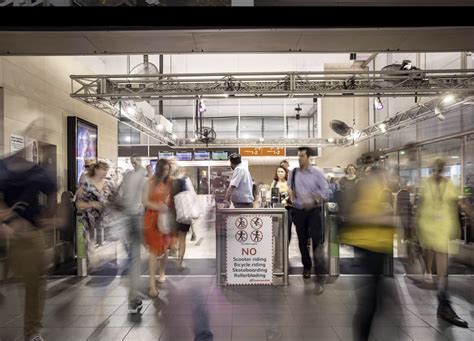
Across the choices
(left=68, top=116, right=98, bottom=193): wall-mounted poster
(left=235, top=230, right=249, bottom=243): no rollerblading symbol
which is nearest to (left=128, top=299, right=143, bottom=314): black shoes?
(left=235, top=230, right=249, bottom=243): no rollerblading symbol

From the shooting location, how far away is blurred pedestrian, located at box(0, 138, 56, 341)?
274 cm

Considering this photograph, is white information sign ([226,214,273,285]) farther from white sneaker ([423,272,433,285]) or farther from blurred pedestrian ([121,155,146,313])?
white sneaker ([423,272,433,285])

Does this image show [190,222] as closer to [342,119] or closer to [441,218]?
[441,218]

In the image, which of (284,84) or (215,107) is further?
(215,107)

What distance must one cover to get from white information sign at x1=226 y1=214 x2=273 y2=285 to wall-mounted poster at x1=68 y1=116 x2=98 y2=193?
3.56 metres

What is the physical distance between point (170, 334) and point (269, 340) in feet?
2.92

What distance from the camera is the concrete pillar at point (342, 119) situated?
16312mm

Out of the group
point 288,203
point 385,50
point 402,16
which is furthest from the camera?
point 288,203

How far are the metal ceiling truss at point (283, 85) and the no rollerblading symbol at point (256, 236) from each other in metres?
4.51

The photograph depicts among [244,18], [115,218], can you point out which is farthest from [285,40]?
[115,218]

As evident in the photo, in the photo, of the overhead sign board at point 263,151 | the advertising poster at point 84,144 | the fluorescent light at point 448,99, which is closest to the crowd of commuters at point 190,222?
the advertising poster at point 84,144

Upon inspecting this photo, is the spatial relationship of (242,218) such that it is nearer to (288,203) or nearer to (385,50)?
(288,203)

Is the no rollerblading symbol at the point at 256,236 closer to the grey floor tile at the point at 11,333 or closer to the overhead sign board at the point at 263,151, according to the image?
the grey floor tile at the point at 11,333

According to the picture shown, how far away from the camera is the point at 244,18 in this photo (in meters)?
3.18
